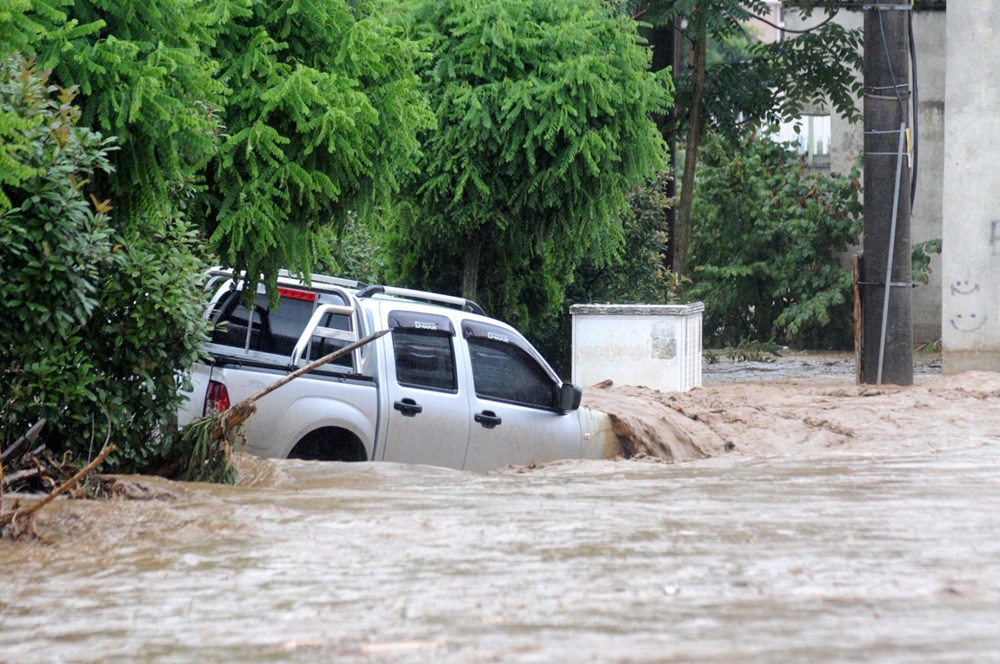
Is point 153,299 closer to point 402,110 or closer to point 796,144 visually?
point 402,110

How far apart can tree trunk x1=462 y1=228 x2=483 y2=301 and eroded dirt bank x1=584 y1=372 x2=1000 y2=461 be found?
8.11 feet

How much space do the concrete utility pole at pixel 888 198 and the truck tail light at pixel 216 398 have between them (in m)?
8.21

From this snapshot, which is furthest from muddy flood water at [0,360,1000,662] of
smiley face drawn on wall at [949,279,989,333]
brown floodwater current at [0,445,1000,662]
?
smiley face drawn on wall at [949,279,989,333]

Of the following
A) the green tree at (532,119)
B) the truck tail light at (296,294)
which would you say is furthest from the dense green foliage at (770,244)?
the truck tail light at (296,294)

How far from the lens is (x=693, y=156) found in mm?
20734

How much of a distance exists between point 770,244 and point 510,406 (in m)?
15.0

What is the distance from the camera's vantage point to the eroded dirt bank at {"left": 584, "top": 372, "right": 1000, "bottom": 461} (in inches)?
464

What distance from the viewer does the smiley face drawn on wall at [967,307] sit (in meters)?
16.9

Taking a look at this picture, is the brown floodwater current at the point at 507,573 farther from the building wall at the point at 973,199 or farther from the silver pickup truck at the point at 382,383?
the building wall at the point at 973,199

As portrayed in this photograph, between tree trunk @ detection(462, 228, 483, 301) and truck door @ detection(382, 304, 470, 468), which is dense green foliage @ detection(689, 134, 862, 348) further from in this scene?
truck door @ detection(382, 304, 470, 468)

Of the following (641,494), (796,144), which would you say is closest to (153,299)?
(641,494)

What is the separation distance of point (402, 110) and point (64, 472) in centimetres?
416

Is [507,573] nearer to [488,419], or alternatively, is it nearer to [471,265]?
[488,419]

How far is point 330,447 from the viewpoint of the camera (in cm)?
978
